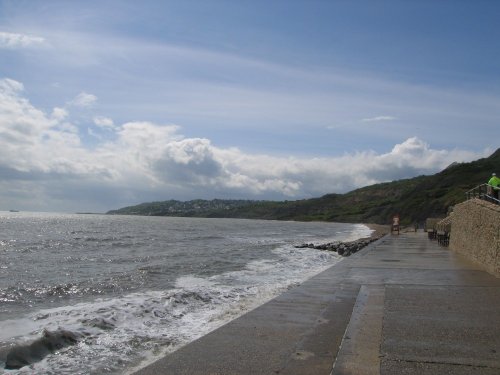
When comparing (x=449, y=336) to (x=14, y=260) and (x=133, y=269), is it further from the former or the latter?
(x=14, y=260)

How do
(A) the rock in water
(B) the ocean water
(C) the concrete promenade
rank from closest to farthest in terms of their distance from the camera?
(C) the concrete promenade
(A) the rock in water
(B) the ocean water

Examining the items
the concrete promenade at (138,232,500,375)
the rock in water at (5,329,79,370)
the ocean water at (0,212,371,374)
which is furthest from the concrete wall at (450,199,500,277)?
the rock in water at (5,329,79,370)

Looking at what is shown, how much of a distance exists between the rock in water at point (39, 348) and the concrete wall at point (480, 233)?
10.2m

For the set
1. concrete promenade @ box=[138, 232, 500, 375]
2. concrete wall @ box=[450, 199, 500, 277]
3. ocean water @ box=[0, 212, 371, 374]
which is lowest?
ocean water @ box=[0, 212, 371, 374]

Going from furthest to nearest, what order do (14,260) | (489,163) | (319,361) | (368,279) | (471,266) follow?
(489,163) < (14,260) < (471,266) < (368,279) < (319,361)

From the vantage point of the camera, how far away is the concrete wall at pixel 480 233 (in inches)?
499

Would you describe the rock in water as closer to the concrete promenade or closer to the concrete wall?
the concrete promenade

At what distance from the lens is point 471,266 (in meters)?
14.8

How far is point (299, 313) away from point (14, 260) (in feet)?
70.4

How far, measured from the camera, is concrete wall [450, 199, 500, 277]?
1267cm

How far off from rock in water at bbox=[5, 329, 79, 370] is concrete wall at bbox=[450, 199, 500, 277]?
10.2m

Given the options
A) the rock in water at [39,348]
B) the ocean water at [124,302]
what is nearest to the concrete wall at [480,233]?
the ocean water at [124,302]

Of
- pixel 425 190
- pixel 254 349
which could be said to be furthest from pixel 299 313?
pixel 425 190

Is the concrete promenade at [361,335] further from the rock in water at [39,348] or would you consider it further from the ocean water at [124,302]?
the rock in water at [39,348]
